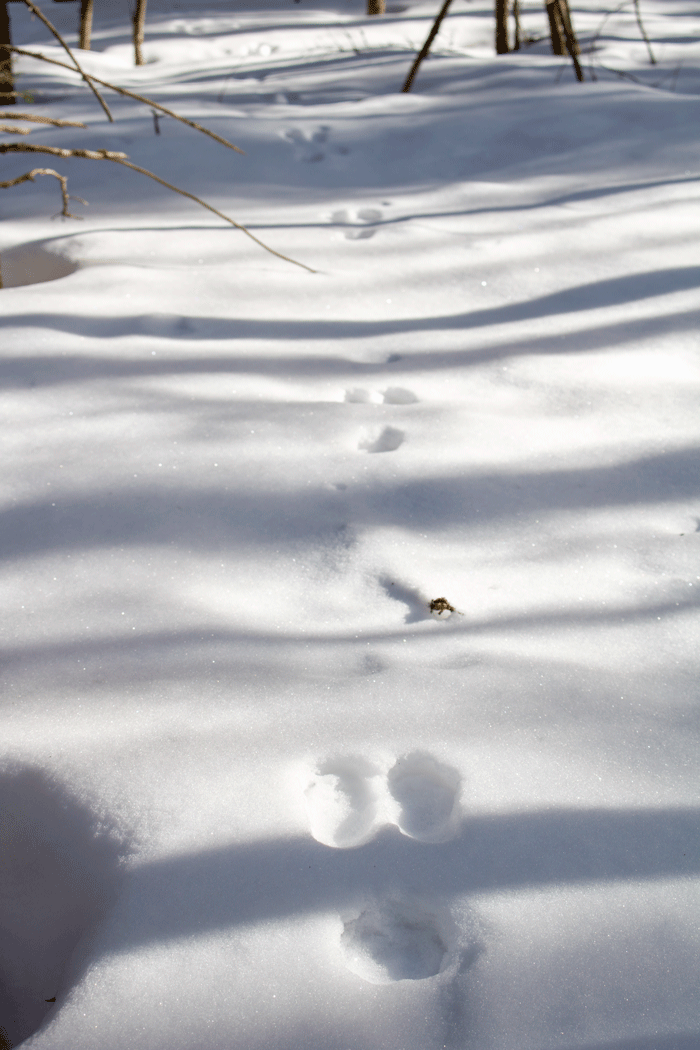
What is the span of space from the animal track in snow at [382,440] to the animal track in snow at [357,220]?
798 mm

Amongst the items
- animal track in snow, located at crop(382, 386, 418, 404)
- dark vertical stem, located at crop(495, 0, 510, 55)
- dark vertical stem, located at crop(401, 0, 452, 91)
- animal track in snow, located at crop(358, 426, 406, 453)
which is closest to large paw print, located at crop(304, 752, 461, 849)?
animal track in snow, located at crop(358, 426, 406, 453)

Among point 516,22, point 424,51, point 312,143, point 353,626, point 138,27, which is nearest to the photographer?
point 353,626

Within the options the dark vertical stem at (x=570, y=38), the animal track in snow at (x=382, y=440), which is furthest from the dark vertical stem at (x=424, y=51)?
the animal track in snow at (x=382, y=440)

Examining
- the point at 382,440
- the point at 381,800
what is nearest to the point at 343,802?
the point at 381,800

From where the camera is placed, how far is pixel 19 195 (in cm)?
186

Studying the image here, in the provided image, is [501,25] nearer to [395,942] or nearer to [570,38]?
[570,38]

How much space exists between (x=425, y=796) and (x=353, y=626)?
0.23 m

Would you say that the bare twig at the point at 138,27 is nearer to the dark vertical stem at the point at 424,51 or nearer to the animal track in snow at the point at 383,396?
the dark vertical stem at the point at 424,51

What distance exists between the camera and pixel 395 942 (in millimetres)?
556

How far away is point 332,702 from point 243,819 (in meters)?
0.15

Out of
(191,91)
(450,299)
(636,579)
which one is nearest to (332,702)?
(636,579)

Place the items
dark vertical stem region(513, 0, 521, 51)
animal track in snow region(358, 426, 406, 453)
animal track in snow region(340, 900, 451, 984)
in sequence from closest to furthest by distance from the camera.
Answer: animal track in snow region(340, 900, 451, 984) < animal track in snow region(358, 426, 406, 453) < dark vertical stem region(513, 0, 521, 51)

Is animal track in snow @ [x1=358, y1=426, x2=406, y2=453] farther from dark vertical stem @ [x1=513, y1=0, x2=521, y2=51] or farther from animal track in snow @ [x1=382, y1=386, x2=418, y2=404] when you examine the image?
dark vertical stem @ [x1=513, y1=0, x2=521, y2=51]

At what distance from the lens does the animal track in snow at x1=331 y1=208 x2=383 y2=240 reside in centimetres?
170
